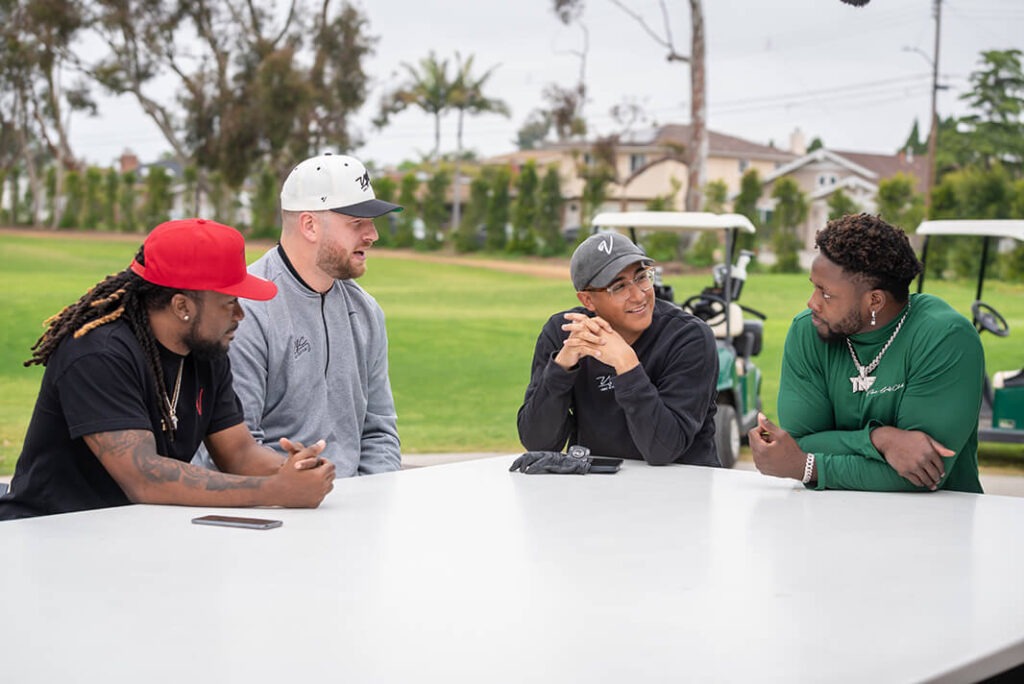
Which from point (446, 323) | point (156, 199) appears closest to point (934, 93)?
point (446, 323)

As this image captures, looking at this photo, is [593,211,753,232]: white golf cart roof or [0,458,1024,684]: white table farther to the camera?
[593,211,753,232]: white golf cart roof

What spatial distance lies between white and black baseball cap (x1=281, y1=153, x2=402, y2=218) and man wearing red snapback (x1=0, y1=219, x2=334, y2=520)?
78 centimetres

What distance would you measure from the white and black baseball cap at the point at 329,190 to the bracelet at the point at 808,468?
1426mm

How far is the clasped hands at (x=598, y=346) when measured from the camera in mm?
3268

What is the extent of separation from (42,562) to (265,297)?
914mm

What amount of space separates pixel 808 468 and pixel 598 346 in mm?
648

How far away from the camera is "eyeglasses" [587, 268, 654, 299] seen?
346 centimetres

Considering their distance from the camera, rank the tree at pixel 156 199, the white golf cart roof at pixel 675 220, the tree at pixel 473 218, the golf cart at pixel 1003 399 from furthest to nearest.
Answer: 1. the tree at pixel 156 199
2. the tree at pixel 473 218
3. the white golf cart roof at pixel 675 220
4. the golf cart at pixel 1003 399

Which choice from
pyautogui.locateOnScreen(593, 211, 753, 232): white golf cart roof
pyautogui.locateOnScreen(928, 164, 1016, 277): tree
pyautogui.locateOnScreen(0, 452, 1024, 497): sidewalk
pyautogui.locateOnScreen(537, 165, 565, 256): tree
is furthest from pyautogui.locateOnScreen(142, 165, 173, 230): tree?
pyautogui.locateOnScreen(593, 211, 753, 232): white golf cart roof

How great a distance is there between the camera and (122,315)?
280cm

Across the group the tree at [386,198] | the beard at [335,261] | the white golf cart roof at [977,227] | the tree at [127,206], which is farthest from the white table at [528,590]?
the tree at [127,206]

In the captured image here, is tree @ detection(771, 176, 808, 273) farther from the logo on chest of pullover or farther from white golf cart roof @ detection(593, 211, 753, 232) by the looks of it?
the logo on chest of pullover

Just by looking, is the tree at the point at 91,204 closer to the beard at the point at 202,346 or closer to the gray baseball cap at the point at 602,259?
the gray baseball cap at the point at 602,259

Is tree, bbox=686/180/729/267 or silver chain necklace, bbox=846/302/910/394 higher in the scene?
silver chain necklace, bbox=846/302/910/394
